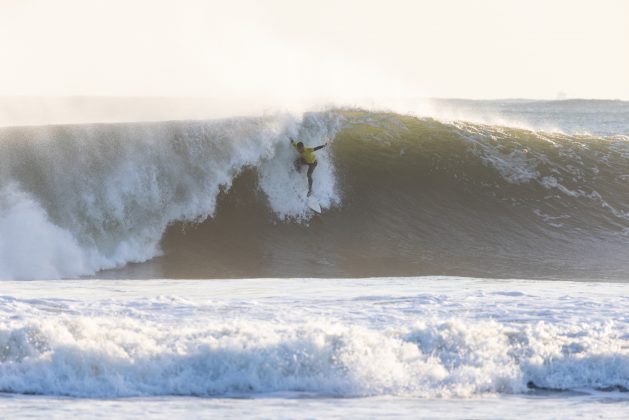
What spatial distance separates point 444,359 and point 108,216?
27.2 feet

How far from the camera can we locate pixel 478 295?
11.6m

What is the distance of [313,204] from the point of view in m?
17.8

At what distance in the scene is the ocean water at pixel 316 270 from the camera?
27.2 ft

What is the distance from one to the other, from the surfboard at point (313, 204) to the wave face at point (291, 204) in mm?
144

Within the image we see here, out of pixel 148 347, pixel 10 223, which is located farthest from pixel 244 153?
pixel 148 347

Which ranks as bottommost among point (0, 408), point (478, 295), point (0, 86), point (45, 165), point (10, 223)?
point (0, 408)

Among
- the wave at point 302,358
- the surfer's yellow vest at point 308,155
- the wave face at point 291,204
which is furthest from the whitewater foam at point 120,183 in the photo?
the wave at point 302,358

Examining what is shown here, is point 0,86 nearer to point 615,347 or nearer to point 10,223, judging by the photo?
point 10,223

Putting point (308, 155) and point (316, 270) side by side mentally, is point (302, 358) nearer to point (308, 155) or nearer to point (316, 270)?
point (316, 270)

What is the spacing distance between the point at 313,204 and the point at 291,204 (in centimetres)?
40

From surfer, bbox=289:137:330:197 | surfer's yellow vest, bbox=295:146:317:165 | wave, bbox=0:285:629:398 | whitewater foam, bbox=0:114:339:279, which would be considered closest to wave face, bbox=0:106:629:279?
whitewater foam, bbox=0:114:339:279

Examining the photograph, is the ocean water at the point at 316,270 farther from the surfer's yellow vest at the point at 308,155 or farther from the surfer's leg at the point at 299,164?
the surfer's yellow vest at the point at 308,155

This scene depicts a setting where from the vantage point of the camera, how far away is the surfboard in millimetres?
17719

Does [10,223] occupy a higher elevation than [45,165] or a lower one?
lower
